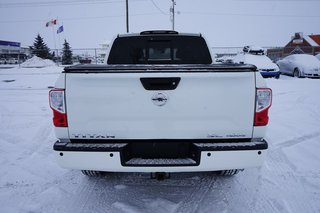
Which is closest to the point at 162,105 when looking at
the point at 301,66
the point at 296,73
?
the point at 301,66

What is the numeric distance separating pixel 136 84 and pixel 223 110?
2.87ft

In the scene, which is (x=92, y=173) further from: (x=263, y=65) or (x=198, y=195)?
(x=263, y=65)

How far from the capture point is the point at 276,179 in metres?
3.39

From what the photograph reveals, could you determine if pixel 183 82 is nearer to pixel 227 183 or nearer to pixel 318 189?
pixel 227 183

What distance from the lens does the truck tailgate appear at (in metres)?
2.35

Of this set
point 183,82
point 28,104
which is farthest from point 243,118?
point 28,104

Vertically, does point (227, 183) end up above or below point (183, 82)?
below

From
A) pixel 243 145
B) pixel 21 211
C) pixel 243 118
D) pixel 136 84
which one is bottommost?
pixel 21 211

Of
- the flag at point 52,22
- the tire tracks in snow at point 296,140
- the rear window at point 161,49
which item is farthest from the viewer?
the flag at point 52,22

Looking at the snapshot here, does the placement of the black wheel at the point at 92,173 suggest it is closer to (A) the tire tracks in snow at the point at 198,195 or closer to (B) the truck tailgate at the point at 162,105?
(B) the truck tailgate at the point at 162,105

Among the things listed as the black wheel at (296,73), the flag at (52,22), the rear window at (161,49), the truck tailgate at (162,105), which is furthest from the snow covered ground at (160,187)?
the flag at (52,22)

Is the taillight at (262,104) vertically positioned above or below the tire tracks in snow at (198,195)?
above

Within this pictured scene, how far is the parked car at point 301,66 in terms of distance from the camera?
14.7 metres

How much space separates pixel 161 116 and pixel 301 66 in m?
15.5
